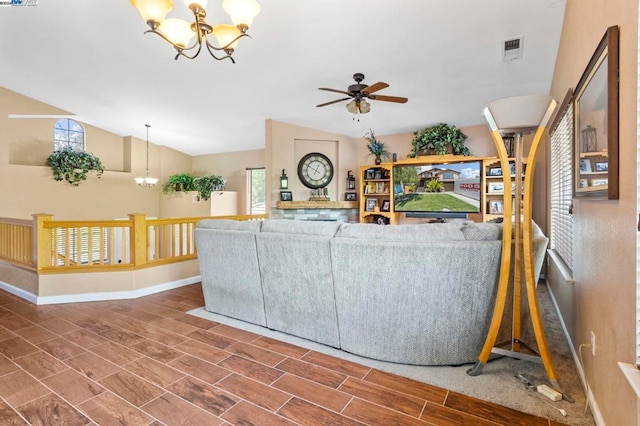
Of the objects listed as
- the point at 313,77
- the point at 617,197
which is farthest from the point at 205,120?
the point at 617,197

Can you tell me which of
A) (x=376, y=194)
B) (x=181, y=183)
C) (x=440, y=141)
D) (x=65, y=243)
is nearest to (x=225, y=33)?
(x=65, y=243)

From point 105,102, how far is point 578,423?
7557 mm

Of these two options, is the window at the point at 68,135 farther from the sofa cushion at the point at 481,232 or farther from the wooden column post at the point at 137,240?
the sofa cushion at the point at 481,232

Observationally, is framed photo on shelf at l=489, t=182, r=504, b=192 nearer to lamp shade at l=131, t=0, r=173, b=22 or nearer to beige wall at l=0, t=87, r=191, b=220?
lamp shade at l=131, t=0, r=173, b=22

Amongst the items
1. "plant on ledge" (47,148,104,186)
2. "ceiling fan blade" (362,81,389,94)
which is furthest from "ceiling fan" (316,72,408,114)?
"plant on ledge" (47,148,104,186)

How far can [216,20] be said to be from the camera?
3613 millimetres

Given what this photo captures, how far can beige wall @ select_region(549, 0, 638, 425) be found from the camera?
1.25m

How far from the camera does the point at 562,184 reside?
10.2 feet

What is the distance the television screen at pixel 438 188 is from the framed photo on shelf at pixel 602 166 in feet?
13.8

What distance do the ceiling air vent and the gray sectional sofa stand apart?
89.4 inches

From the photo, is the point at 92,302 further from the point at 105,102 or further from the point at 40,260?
the point at 105,102

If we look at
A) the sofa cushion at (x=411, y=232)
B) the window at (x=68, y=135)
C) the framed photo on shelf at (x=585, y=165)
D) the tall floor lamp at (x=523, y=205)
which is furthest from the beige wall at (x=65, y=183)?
the framed photo on shelf at (x=585, y=165)

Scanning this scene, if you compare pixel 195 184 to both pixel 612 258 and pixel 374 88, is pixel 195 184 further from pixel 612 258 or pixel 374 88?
pixel 612 258

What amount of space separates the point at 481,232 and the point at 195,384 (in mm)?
2040
